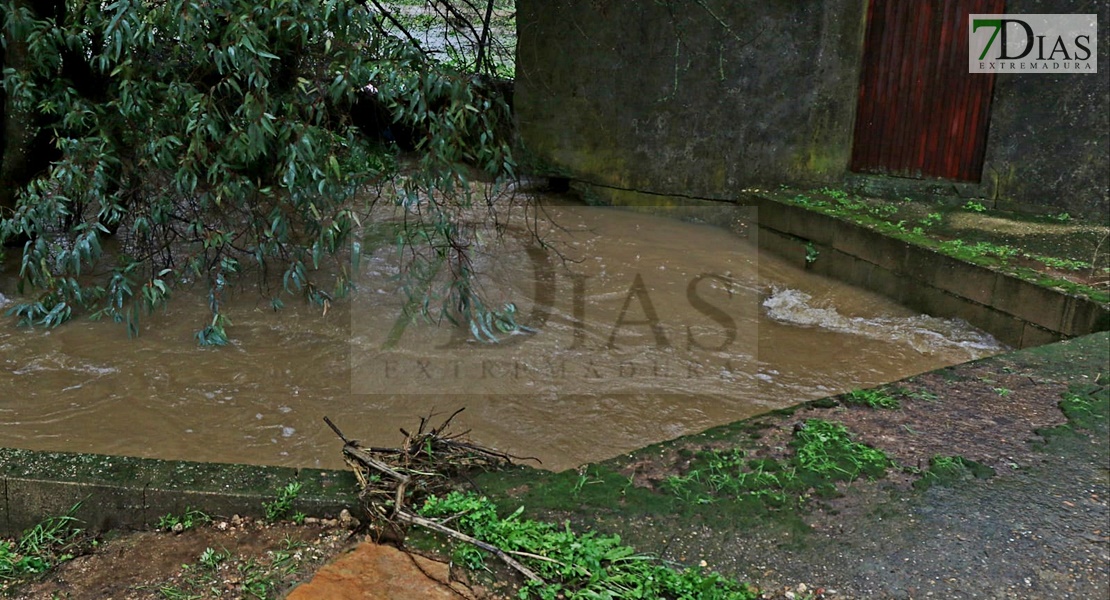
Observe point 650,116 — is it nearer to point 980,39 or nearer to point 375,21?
point 980,39

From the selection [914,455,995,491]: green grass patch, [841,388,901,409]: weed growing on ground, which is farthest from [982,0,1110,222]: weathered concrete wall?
[914,455,995,491]: green grass patch

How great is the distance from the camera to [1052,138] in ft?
22.8

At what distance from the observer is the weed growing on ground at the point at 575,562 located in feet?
7.83

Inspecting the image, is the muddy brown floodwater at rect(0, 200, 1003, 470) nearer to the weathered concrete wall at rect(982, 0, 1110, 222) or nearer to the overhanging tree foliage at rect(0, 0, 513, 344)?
the overhanging tree foliage at rect(0, 0, 513, 344)

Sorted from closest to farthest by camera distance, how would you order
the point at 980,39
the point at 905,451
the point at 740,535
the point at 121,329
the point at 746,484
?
the point at 740,535 → the point at 746,484 → the point at 905,451 → the point at 121,329 → the point at 980,39

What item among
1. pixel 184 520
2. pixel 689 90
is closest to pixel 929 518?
pixel 184 520

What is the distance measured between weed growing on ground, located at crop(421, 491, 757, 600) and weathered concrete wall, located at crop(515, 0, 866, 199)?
6.23 m

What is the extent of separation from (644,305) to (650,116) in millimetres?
2960

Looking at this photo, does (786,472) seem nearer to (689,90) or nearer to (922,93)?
(922,93)

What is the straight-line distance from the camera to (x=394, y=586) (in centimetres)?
243

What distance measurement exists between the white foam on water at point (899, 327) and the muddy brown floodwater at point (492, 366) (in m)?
0.02

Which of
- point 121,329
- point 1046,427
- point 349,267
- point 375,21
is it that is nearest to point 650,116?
Result: point 349,267

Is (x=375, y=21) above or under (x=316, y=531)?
above

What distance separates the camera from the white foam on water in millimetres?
5547
